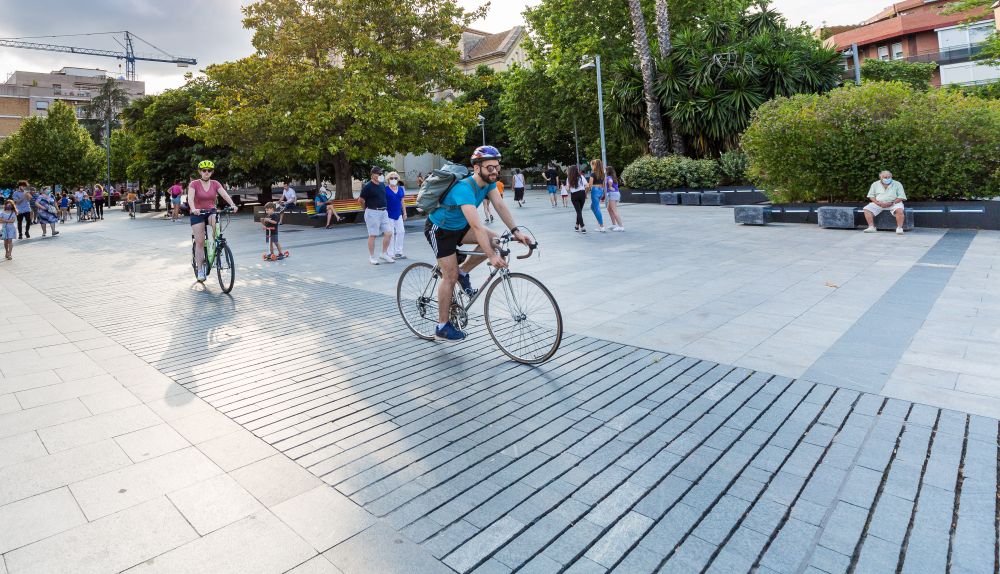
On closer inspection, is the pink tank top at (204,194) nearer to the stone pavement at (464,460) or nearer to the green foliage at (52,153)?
the stone pavement at (464,460)

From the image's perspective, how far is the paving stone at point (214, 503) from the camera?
2896 millimetres

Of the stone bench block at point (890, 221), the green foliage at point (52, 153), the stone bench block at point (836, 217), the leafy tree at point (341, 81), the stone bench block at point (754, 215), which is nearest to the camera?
the stone bench block at point (890, 221)

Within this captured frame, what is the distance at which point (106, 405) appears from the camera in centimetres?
452

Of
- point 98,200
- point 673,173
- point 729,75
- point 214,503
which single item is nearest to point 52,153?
point 98,200

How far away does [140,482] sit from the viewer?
3299 mm

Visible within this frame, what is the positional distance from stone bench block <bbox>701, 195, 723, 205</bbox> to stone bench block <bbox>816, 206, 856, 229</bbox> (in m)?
8.00

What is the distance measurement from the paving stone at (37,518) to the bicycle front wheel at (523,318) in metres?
3.09

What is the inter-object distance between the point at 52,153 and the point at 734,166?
183 feet

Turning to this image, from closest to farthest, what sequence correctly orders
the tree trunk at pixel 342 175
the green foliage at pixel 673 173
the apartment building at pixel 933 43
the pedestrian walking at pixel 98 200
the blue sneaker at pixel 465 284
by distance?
the blue sneaker at pixel 465 284, the green foliage at pixel 673 173, the tree trunk at pixel 342 175, the pedestrian walking at pixel 98 200, the apartment building at pixel 933 43

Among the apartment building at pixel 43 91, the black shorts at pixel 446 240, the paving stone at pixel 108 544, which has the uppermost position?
the apartment building at pixel 43 91

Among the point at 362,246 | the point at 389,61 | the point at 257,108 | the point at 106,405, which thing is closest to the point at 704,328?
the point at 106,405

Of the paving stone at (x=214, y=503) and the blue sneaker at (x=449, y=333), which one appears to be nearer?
the paving stone at (x=214, y=503)

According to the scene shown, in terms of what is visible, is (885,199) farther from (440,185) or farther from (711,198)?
Result: (440,185)

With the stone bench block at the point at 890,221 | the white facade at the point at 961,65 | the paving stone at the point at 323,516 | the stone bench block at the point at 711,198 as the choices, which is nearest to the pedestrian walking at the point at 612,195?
the stone bench block at the point at 890,221
